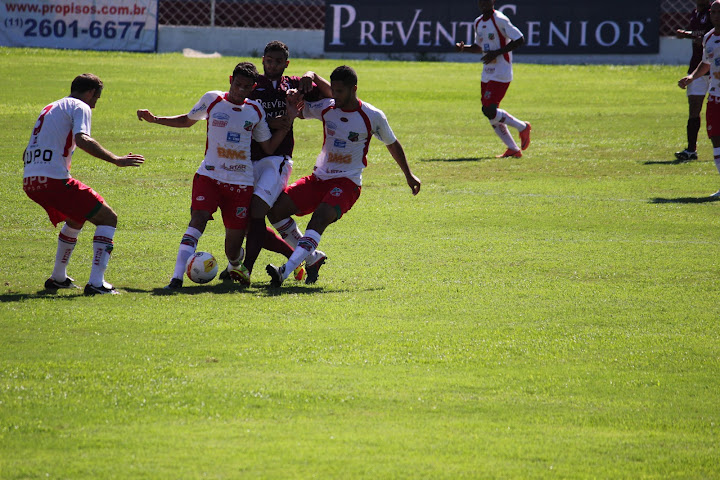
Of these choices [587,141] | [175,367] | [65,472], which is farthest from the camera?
[587,141]

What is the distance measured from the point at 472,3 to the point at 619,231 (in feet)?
66.0

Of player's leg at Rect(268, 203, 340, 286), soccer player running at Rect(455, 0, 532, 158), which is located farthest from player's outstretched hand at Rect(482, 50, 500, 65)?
player's leg at Rect(268, 203, 340, 286)

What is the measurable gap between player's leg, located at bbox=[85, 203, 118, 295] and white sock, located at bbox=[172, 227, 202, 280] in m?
0.56

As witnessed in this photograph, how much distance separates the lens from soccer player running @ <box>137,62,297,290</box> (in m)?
8.44

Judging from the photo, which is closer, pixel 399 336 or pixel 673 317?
pixel 399 336

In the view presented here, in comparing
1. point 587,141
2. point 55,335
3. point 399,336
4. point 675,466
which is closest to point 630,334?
point 399,336

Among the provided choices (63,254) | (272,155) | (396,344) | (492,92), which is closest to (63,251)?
(63,254)

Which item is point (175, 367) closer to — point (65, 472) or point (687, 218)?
point (65, 472)

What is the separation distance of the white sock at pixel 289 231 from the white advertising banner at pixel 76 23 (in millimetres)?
21759

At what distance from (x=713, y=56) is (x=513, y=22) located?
16491 mm

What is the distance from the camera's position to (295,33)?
31.0 metres

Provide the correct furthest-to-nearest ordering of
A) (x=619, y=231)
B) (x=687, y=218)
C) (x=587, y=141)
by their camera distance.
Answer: (x=587, y=141)
(x=687, y=218)
(x=619, y=231)

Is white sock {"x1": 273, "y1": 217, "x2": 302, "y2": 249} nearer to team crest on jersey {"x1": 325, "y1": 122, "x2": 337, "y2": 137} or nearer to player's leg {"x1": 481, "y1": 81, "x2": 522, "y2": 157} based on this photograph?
team crest on jersey {"x1": 325, "y1": 122, "x2": 337, "y2": 137}

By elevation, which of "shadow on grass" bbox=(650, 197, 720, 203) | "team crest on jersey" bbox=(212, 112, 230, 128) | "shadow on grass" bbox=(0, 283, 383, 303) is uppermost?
"team crest on jersey" bbox=(212, 112, 230, 128)
